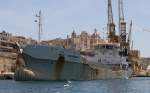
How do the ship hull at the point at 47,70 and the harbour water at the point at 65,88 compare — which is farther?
the ship hull at the point at 47,70

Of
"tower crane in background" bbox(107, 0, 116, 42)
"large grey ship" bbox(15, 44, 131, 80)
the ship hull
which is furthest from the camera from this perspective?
"tower crane in background" bbox(107, 0, 116, 42)

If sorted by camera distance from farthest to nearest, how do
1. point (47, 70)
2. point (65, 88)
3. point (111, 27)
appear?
point (111, 27)
point (47, 70)
point (65, 88)

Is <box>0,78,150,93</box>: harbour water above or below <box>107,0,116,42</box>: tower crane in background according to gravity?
below

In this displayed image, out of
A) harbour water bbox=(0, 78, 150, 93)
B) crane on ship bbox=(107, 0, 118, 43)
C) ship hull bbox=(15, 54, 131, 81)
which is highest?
crane on ship bbox=(107, 0, 118, 43)

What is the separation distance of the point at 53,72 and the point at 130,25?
94785 mm

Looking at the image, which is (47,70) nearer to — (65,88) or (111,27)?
(65,88)

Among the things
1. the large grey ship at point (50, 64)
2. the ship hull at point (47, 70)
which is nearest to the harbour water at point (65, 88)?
the ship hull at point (47, 70)

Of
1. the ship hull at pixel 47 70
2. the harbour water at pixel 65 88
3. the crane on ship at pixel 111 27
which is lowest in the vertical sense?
the harbour water at pixel 65 88

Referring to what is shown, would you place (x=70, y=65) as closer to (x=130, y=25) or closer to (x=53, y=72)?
(x=53, y=72)

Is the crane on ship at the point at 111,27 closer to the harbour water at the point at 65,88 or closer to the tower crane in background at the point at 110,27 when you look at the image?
the tower crane in background at the point at 110,27

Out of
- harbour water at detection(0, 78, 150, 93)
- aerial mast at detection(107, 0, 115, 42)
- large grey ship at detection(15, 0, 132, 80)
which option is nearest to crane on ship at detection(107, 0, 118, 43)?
aerial mast at detection(107, 0, 115, 42)

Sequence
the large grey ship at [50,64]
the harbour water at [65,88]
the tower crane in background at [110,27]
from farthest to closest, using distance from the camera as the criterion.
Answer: the tower crane in background at [110,27] → the large grey ship at [50,64] → the harbour water at [65,88]

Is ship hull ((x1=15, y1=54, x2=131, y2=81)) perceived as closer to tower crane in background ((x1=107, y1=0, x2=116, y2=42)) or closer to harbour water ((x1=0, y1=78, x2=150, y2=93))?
harbour water ((x1=0, y1=78, x2=150, y2=93))

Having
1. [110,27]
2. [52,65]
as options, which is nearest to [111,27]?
[110,27]
